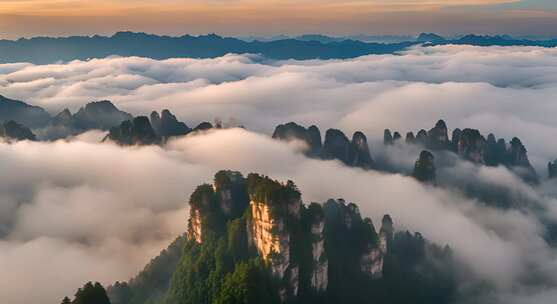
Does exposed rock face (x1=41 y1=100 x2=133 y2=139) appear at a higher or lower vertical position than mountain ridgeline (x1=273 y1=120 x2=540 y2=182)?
higher

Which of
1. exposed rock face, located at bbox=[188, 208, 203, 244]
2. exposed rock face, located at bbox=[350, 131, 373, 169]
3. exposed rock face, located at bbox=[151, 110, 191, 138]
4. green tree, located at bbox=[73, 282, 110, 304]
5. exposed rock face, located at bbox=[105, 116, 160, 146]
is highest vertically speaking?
exposed rock face, located at bbox=[151, 110, 191, 138]

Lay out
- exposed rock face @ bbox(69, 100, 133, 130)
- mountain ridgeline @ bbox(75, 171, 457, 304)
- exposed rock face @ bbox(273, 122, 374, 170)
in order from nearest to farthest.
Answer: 1. mountain ridgeline @ bbox(75, 171, 457, 304)
2. exposed rock face @ bbox(273, 122, 374, 170)
3. exposed rock face @ bbox(69, 100, 133, 130)

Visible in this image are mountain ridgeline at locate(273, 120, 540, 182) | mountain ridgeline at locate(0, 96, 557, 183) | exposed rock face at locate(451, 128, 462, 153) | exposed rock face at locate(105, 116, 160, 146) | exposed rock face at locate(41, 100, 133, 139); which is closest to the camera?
exposed rock face at locate(105, 116, 160, 146)

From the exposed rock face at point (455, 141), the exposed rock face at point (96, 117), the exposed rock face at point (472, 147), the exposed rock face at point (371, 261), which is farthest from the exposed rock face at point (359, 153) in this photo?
the exposed rock face at point (96, 117)

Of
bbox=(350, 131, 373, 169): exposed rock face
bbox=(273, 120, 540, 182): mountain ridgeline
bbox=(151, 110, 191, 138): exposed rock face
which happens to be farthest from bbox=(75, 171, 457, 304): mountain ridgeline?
bbox=(151, 110, 191, 138): exposed rock face

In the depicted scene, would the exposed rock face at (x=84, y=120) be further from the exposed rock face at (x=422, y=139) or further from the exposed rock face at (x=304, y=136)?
the exposed rock face at (x=422, y=139)

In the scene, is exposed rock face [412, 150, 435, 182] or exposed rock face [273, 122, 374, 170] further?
exposed rock face [273, 122, 374, 170]

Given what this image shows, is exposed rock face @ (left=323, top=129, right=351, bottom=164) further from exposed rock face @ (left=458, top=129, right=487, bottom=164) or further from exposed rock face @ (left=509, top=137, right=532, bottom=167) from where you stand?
exposed rock face @ (left=509, top=137, right=532, bottom=167)
